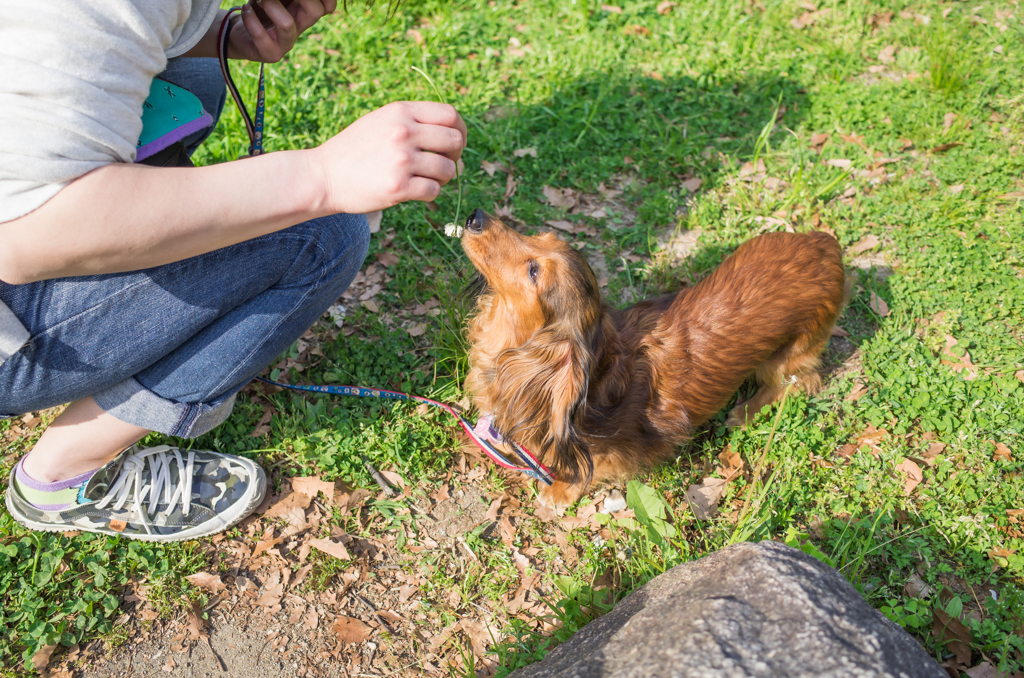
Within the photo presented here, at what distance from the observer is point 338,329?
10.6ft

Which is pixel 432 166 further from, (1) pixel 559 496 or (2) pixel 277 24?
(1) pixel 559 496

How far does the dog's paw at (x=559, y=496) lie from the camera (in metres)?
2.72

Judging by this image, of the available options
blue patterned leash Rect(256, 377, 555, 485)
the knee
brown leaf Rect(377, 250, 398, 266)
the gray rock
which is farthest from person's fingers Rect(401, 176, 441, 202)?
brown leaf Rect(377, 250, 398, 266)

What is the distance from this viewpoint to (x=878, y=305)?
3359mm

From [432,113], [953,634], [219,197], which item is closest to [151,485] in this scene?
[219,197]

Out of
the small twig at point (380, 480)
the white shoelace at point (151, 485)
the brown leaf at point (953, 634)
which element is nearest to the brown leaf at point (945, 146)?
the brown leaf at point (953, 634)

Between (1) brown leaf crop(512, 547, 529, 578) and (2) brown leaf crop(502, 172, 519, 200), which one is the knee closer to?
(1) brown leaf crop(512, 547, 529, 578)

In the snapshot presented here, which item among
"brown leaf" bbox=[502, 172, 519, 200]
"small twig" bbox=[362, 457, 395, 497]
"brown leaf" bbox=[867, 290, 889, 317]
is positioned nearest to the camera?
"small twig" bbox=[362, 457, 395, 497]

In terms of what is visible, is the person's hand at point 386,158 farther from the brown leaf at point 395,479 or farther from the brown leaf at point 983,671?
the brown leaf at point 983,671

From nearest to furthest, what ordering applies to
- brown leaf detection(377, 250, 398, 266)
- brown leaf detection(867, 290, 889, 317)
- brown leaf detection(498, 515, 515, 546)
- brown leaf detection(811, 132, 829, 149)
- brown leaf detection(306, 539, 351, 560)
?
brown leaf detection(306, 539, 351, 560) → brown leaf detection(498, 515, 515, 546) → brown leaf detection(867, 290, 889, 317) → brown leaf detection(377, 250, 398, 266) → brown leaf detection(811, 132, 829, 149)

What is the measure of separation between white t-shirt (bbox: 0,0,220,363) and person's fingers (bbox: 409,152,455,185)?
27.1 inches

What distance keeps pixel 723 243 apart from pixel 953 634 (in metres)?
2.22

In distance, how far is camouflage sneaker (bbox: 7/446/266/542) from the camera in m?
2.34

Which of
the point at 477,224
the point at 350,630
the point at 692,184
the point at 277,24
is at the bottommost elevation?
the point at 350,630
